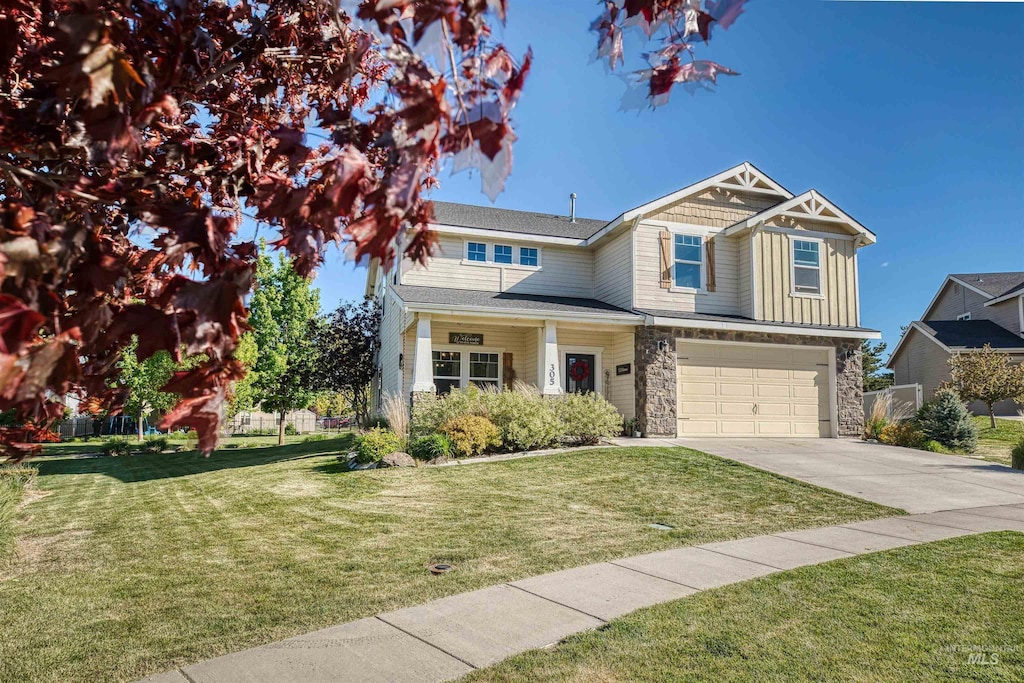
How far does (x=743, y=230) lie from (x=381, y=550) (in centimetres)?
1384

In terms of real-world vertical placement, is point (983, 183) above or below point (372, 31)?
above

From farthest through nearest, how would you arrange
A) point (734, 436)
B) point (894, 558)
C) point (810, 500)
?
point (734, 436) → point (810, 500) → point (894, 558)

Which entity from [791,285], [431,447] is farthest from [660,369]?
[431,447]

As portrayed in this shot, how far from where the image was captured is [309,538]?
7.27 metres

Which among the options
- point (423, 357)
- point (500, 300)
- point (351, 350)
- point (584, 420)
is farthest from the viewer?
point (351, 350)

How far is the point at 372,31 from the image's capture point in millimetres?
1665

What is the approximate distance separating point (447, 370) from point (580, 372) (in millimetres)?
3598

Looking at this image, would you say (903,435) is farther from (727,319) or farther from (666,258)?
(666,258)

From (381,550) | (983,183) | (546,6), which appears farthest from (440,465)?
(983,183)

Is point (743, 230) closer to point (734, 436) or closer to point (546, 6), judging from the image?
point (734, 436)

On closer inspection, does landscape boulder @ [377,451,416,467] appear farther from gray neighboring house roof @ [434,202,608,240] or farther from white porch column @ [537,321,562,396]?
gray neighboring house roof @ [434,202,608,240]

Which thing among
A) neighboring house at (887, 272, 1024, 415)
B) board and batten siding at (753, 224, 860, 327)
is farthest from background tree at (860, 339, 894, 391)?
board and batten siding at (753, 224, 860, 327)

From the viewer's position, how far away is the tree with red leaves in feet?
4.45

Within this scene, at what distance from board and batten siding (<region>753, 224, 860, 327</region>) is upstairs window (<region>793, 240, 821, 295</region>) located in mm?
151
